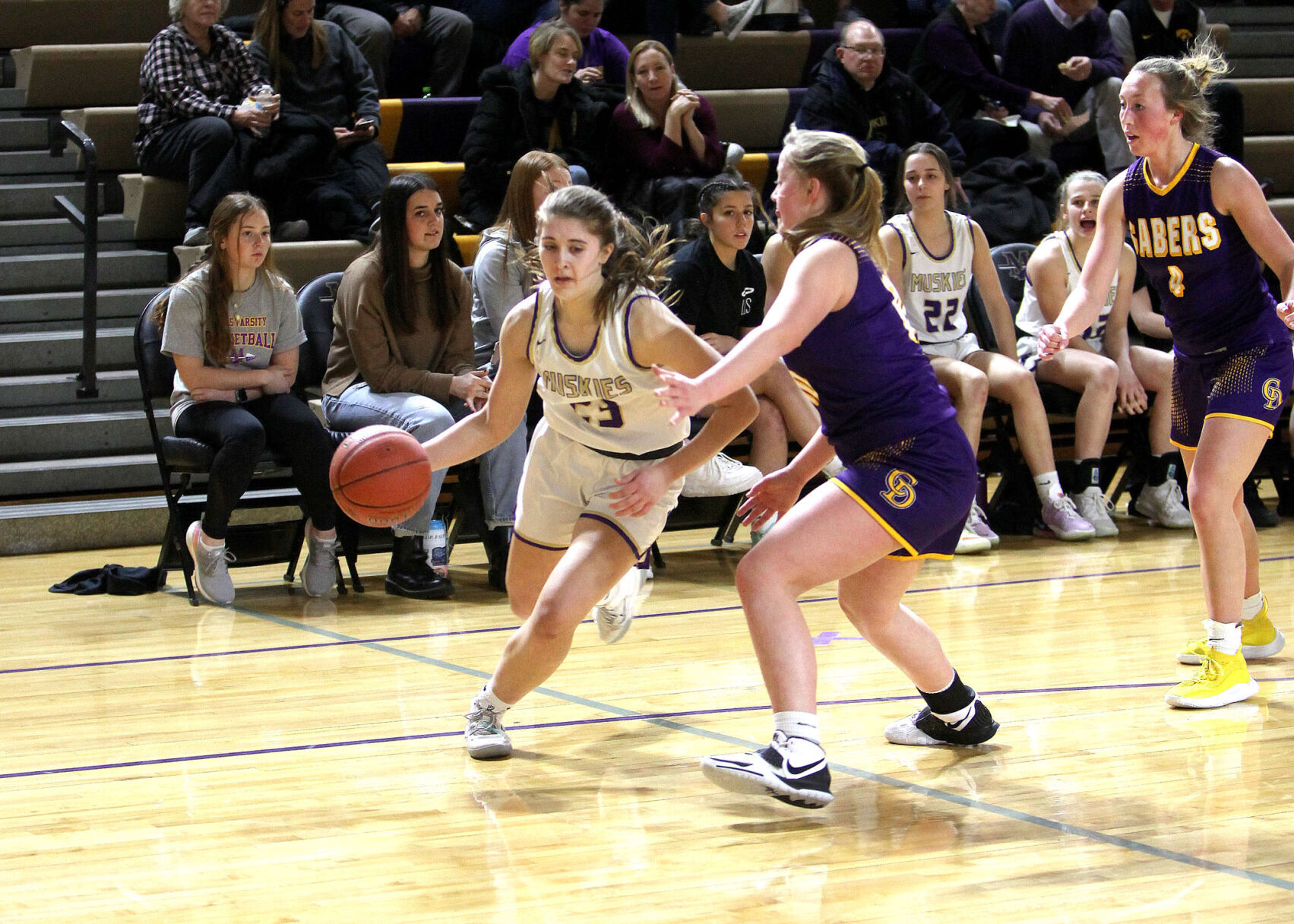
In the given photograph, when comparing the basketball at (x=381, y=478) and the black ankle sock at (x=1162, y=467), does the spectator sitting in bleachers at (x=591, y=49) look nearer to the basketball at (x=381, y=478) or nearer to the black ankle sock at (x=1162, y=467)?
the black ankle sock at (x=1162, y=467)

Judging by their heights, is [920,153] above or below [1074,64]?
below

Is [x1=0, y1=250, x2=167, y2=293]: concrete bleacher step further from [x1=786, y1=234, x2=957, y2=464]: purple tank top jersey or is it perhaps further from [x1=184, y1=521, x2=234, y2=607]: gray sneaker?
[x1=786, y1=234, x2=957, y2=464]: purple tank top jersey

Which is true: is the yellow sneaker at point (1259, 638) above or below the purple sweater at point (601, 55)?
below

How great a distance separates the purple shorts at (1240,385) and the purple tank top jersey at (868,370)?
3.56 ft

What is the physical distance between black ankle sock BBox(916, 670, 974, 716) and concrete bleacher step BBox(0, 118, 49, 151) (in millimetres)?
6205

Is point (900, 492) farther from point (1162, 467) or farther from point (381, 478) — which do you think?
point (1162, 467)

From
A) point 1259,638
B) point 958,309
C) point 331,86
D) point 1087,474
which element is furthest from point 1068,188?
point 331,86

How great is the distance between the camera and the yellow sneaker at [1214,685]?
347 cm

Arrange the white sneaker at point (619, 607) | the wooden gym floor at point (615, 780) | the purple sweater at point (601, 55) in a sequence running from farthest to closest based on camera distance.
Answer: the purple sweater at point (601, 55) < the white sneaker at point (619, 607) < the wooden gym floor at point (615, 780)

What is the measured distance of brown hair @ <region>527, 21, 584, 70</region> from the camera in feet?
21.9

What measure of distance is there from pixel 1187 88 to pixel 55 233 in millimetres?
5647

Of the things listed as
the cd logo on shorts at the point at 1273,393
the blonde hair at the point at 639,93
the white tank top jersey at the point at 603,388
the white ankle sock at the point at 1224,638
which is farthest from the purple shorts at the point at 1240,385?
the blonde hair at the point at 639,93

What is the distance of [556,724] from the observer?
137 inches

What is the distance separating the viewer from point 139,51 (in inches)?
296
